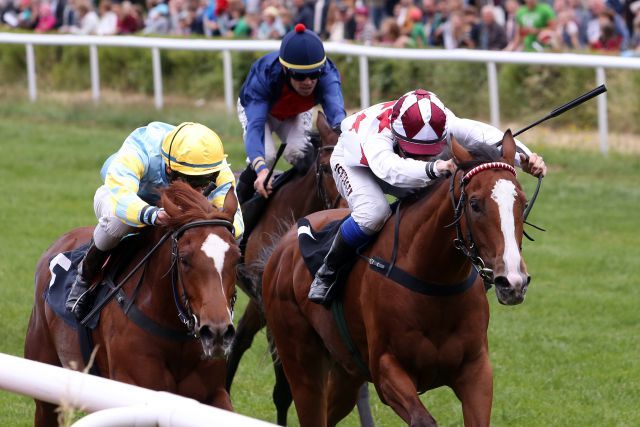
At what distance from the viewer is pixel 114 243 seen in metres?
5.43

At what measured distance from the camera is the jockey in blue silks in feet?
24.2

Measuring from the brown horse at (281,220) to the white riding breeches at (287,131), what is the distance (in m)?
0.13

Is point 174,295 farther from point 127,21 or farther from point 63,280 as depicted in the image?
point 127,21

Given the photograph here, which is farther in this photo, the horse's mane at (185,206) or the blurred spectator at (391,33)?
the blurred spectator at (391,33)

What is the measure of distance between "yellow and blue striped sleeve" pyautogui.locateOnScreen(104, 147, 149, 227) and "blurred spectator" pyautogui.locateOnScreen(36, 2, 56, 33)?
726 inches

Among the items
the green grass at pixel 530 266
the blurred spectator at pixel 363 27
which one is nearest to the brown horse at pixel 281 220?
the green grass at pixel 530 266

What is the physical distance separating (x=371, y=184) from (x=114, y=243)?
3.78 ft

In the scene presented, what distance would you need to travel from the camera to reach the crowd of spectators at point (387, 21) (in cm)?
1589

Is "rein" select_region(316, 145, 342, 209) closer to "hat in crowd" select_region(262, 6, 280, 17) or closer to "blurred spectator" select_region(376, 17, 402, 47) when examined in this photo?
"blurred spectator" select_region(376, 17, 402, 47)

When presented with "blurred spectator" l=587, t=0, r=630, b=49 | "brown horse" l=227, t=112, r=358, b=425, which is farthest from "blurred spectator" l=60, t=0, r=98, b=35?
"brown horse" l=227, t=112, r=358, b=425

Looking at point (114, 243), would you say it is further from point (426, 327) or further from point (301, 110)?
point (301, 110)

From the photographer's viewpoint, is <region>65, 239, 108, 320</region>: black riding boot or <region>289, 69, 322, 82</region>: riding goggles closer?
<region>65, 239, 108, 320</region>: black riding boot

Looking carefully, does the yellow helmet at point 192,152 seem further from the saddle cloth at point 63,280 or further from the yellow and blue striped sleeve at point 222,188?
the saddle cloth at point 63,280

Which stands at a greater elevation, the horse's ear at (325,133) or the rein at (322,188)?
the horse's ear at (325,133)
